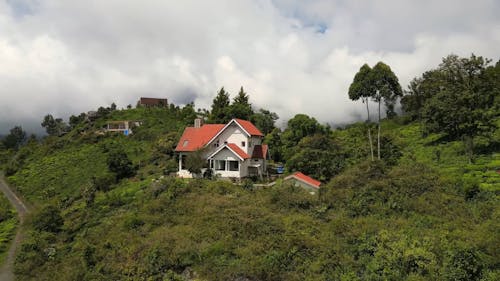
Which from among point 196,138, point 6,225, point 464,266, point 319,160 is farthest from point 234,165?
point 6,225

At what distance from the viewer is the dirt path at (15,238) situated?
25.7m

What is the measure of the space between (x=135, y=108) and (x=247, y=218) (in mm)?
67976

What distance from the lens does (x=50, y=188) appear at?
1716 inches

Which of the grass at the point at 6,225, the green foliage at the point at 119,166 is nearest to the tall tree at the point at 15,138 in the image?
the grass at the point at 6,225

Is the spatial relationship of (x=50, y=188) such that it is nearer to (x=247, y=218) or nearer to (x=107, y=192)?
(x=107, y=192)

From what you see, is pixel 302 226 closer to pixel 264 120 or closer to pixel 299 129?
pixel 299 129

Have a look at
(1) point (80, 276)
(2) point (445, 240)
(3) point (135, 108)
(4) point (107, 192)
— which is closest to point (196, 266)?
(1) point (80, 276)

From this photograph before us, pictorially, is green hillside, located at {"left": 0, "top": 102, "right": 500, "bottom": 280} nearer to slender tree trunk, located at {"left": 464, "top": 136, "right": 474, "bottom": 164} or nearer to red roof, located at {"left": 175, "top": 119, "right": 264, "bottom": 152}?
slender tree trunk, located at {"left": 464, "top": 136, "right": 474, "bottom": 164}

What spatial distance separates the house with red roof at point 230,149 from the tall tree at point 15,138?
9159 centimetres

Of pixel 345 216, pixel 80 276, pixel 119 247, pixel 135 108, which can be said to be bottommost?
pixel 80 276

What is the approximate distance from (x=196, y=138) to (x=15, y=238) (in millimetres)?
20168

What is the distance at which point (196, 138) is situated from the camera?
35.4 m

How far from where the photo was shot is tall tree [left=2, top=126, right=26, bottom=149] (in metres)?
100

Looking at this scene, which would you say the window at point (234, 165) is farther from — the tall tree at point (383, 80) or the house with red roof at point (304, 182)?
the tall tree at point (383, 80)
